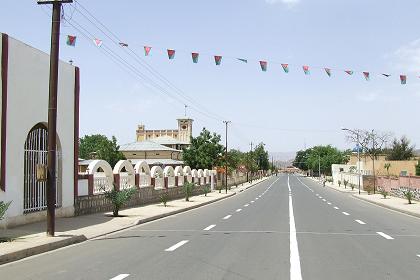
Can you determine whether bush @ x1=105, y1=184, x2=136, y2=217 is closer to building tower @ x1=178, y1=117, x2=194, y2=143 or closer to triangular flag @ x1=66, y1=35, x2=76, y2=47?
triangular flag @ x1=66, y1=35, x2=76, y2=47

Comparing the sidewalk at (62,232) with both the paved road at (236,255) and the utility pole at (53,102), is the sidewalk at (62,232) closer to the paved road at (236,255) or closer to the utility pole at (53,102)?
the paved road at (236,255)

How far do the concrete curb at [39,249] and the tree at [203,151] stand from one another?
204ft

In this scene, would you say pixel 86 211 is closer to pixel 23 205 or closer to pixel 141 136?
pixel 23 205

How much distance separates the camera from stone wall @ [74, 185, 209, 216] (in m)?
22.9

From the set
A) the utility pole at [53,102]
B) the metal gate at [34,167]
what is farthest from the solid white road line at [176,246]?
the metal gate at [34,167]

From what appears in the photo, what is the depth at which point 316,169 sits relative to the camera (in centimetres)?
17988

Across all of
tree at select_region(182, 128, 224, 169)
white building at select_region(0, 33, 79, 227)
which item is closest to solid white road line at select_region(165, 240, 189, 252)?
white building at select_region(0, 33, 79, 227)

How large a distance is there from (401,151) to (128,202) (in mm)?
95795

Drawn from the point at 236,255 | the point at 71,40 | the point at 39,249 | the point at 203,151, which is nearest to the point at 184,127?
the point at 203,151

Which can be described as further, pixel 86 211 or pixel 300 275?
pixel 86 211

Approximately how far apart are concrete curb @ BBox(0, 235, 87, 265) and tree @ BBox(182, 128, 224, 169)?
6215 centimetres

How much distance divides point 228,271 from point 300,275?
129 centimetres

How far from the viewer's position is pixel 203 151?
256ft

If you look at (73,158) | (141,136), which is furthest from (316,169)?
(73,158)
